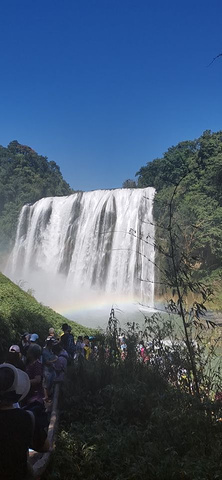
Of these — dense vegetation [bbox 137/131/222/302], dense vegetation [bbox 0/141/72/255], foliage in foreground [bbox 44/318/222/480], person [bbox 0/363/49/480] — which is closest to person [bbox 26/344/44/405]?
foliage in foreground [bbox 44/318/222/480]

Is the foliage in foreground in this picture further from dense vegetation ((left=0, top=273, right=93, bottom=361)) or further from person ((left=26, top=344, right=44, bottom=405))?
dense vegetation ((left=0, top=273, right=93, bottom=361))

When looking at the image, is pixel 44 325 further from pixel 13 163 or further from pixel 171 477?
pixel 13 163

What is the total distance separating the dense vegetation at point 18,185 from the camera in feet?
146

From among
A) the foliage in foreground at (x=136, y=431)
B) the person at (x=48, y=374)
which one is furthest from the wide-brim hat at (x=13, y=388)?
the person at (x=48, y=374)

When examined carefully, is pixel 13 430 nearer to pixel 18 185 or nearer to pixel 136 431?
pixel 136 431

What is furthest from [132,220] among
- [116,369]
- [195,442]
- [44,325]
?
[195,442]

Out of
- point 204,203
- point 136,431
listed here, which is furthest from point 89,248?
point 136,431

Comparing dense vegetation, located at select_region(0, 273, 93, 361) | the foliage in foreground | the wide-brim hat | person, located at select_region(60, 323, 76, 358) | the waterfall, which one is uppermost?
the waterfall

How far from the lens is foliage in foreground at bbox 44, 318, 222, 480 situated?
294cm

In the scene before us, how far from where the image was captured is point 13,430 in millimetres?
1858

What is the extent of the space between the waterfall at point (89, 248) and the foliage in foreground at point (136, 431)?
20.3 m

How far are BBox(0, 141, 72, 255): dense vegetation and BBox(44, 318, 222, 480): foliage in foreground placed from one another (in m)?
38.7

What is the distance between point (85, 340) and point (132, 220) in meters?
21.0

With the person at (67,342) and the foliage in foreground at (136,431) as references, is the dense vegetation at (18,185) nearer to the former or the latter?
the person at (67,342)
